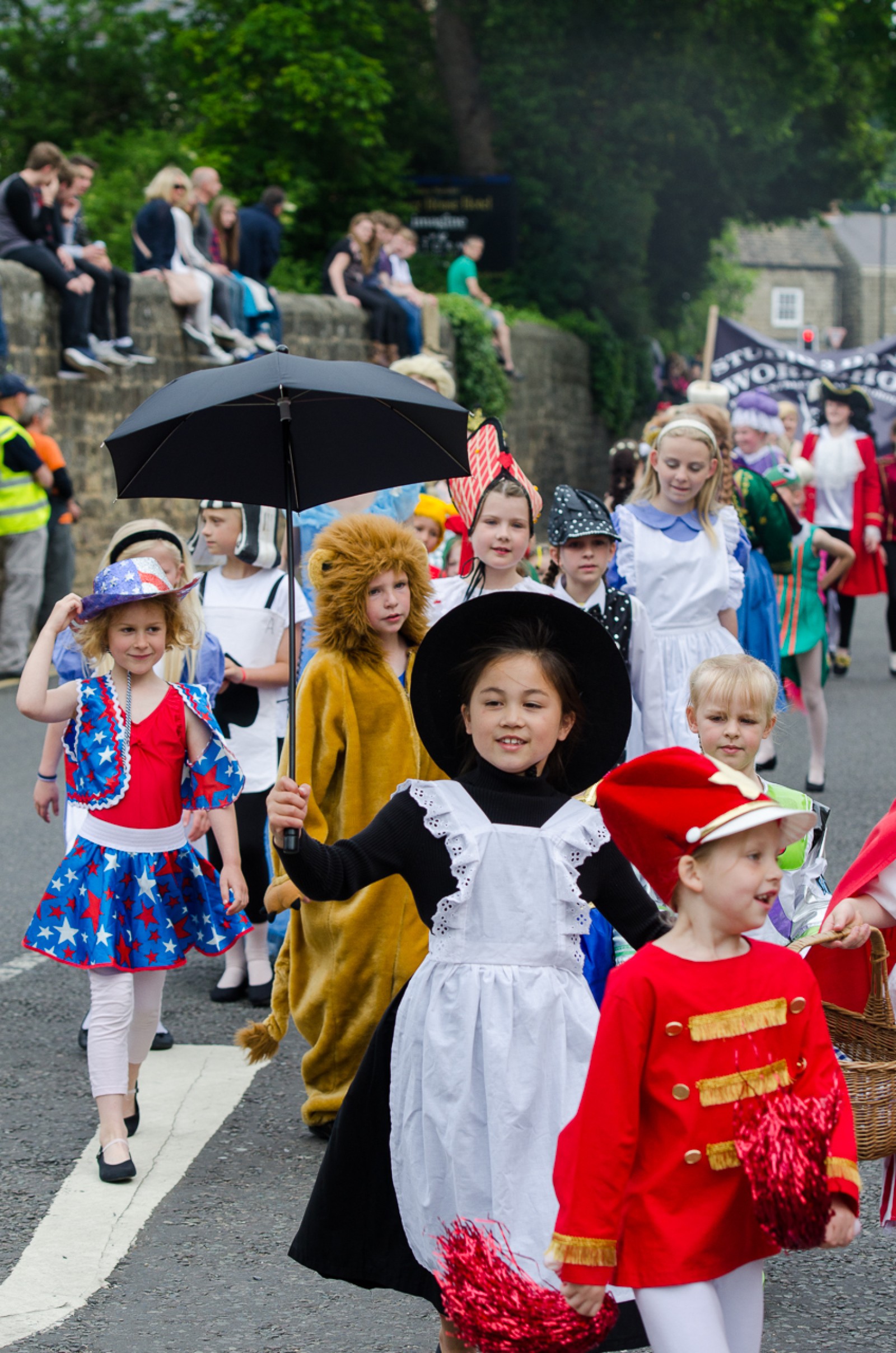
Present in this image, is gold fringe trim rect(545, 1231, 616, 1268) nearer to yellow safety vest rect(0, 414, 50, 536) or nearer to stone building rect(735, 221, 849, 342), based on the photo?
yellow safety vest rect(0, 414, 50, 536)

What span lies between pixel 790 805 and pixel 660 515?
2.73 metres

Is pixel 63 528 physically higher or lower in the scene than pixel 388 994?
higher

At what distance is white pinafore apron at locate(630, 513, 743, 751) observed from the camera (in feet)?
20.9

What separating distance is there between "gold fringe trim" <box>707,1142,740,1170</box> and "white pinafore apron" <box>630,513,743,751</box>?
3.85 meters

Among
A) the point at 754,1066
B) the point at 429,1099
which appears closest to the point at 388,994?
the point at 429,1099

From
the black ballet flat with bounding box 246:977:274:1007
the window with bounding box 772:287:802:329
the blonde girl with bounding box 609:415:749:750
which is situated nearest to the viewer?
the black ballet flat with bounding box 246:977:274:1007

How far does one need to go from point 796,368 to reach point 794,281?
70.7m

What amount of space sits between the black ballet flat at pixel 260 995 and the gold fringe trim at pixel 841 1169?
354cm

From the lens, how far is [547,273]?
97.5 ft

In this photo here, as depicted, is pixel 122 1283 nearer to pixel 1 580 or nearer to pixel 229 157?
pixel 1 580

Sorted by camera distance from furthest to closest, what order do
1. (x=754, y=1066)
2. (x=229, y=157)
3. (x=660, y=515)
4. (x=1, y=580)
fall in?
(x=229, y=157) < (x=1, y=580) < (x=660, y=515) < (x=754, y=1066)

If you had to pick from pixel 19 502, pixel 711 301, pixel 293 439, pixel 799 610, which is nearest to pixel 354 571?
pixel 293 439

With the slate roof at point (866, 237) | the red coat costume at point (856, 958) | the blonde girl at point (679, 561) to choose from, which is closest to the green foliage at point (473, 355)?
the blonde girl at point (679, 561)

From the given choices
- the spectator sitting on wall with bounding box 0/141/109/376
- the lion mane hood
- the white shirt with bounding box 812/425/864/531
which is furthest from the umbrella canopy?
the spectator sitting on wall with bounding box 0/141/109/376
